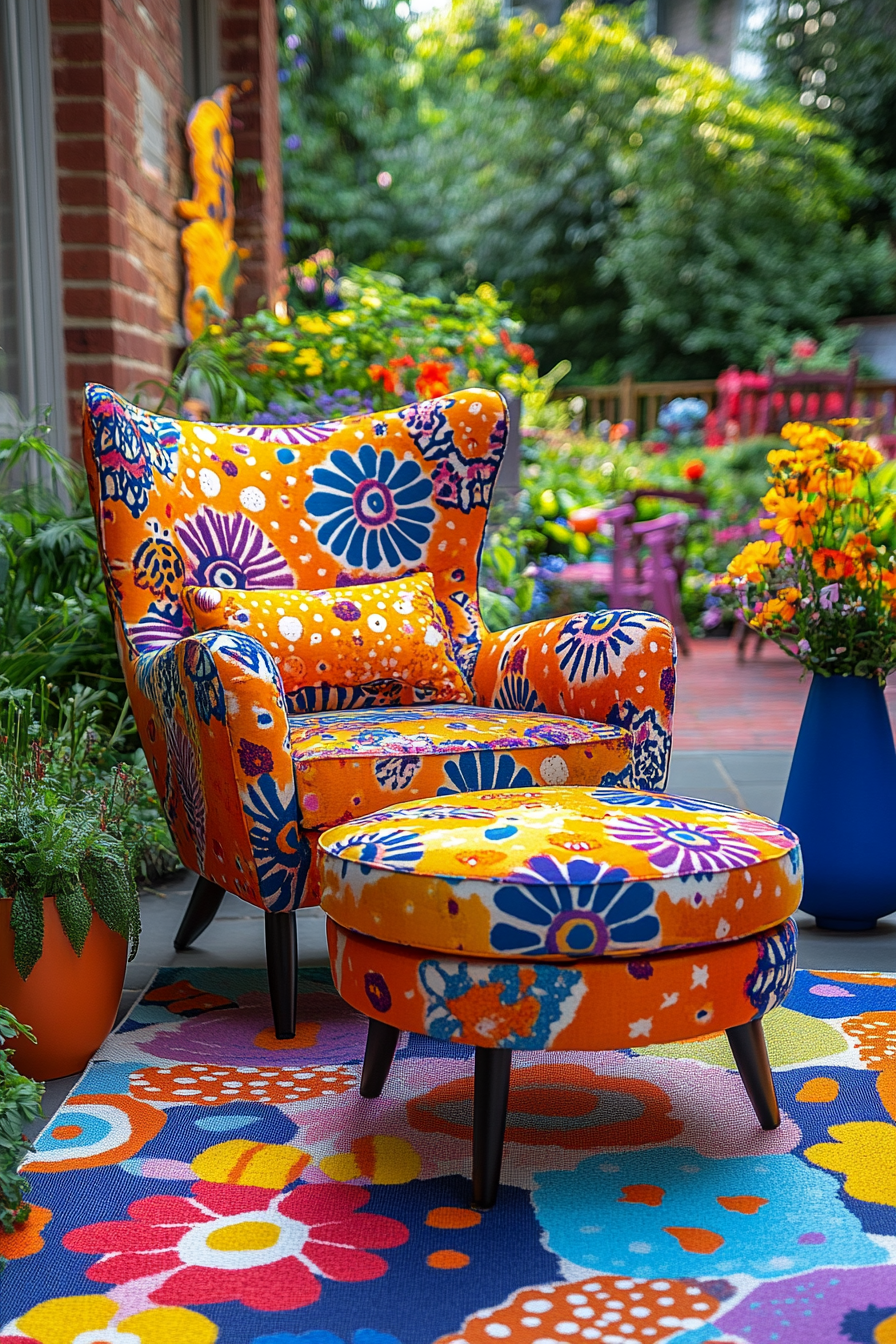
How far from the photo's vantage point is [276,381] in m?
4.15

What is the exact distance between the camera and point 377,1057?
1703mm

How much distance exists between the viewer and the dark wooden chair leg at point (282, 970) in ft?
6.37

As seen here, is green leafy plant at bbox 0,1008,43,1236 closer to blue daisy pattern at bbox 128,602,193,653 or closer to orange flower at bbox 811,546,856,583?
blue daisy pattern at bbox 128,602,193,653

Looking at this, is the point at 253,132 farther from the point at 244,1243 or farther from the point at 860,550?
the point at 244,1243

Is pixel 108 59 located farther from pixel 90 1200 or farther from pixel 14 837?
pixel 90 1200

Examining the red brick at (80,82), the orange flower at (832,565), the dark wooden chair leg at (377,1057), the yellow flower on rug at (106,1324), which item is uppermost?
the red brick at (80,82)

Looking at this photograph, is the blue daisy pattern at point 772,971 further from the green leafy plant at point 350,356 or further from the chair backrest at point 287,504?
the green leafy plant at point 350,356

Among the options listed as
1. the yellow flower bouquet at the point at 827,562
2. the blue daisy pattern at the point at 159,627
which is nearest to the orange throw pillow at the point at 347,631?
the blue daisy pattern at the point at 159,627

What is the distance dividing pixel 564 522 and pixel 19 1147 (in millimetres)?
5301

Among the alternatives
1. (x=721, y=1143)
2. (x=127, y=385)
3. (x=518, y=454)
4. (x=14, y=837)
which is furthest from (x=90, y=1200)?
(x=518, y=454)

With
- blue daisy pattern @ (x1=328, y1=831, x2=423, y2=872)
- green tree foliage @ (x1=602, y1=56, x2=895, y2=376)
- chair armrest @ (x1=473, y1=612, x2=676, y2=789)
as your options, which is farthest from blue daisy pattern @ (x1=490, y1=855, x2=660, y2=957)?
green tree foliage @ (x1=602, y1=56, x2=895, y2=376)

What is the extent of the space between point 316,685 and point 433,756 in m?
0.39

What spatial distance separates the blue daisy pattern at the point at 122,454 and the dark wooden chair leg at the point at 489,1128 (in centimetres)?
129

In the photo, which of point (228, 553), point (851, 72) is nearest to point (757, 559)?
point (228, 553)
